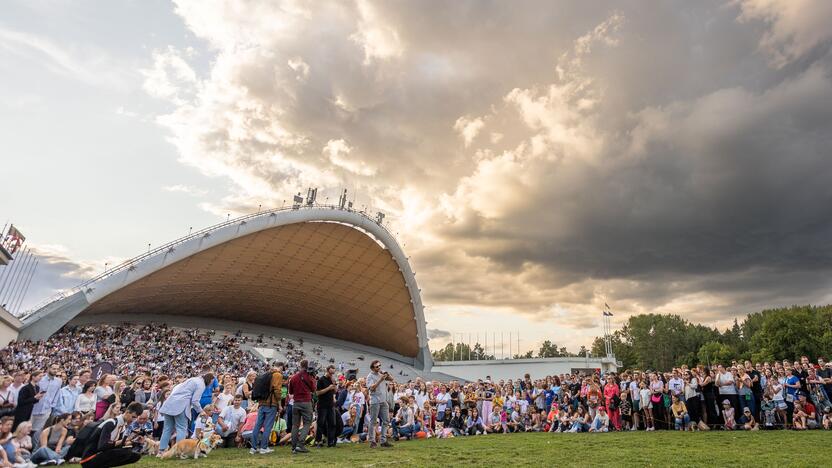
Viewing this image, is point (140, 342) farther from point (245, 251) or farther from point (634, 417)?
point (634, 417)

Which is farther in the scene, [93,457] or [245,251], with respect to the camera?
[245,251]

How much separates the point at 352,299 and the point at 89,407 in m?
40.2

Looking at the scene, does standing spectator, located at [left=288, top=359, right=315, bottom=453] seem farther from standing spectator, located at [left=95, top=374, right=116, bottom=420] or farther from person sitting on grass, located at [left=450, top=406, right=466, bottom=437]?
person sitting on grass, located at [left=450, top=406, right=466, bottom=437]

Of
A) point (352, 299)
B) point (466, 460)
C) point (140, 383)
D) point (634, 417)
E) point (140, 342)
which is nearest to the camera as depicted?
point (466, 460)

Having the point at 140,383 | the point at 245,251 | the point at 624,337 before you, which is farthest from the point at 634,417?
the point at 624,337

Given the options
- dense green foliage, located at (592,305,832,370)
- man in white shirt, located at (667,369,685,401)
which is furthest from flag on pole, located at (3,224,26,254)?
dense green foliage, located at (592,305,832,370)

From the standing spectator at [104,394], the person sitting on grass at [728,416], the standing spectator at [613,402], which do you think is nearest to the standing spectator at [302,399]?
the standing spectator at [104,394]

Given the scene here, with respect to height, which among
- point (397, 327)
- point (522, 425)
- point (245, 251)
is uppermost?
point (245, 251)

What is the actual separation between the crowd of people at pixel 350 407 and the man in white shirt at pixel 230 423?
0.9 inches

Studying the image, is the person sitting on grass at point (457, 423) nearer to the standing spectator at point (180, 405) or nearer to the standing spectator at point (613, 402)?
the standing spectator at point (613, 402)

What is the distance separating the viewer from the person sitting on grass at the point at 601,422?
13645 mm

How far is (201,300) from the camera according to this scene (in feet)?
151

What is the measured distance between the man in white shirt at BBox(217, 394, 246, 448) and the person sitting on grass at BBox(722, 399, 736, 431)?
11744 mm

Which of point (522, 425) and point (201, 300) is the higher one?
point (201, 300)
